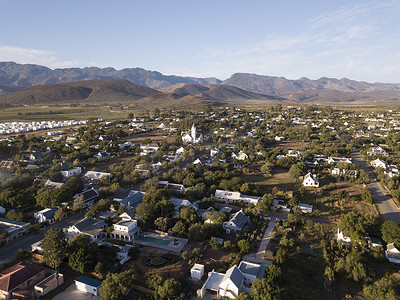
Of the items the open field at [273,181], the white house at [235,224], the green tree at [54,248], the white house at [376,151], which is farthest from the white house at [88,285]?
the white house at [376,151]

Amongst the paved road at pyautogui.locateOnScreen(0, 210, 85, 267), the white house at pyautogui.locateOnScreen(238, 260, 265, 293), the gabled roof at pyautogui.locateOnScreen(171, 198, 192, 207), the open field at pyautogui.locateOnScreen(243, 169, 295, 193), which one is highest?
the gabled roof at pyautogui.locateOnScreen(171, 198, 192, 207)

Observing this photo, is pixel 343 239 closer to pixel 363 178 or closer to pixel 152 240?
pixel 152 240

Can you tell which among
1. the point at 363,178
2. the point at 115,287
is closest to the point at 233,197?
the point at 115,287

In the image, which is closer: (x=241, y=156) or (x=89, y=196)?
(x=89, y=196)

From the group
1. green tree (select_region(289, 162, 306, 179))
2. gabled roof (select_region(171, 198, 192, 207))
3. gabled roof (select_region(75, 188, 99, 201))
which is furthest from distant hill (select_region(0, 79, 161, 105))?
gabled roof (select_region(171, 198, 192, 207))

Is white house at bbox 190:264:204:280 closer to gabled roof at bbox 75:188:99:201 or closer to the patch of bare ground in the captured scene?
gabled roof at bbox 75:188:99:201
